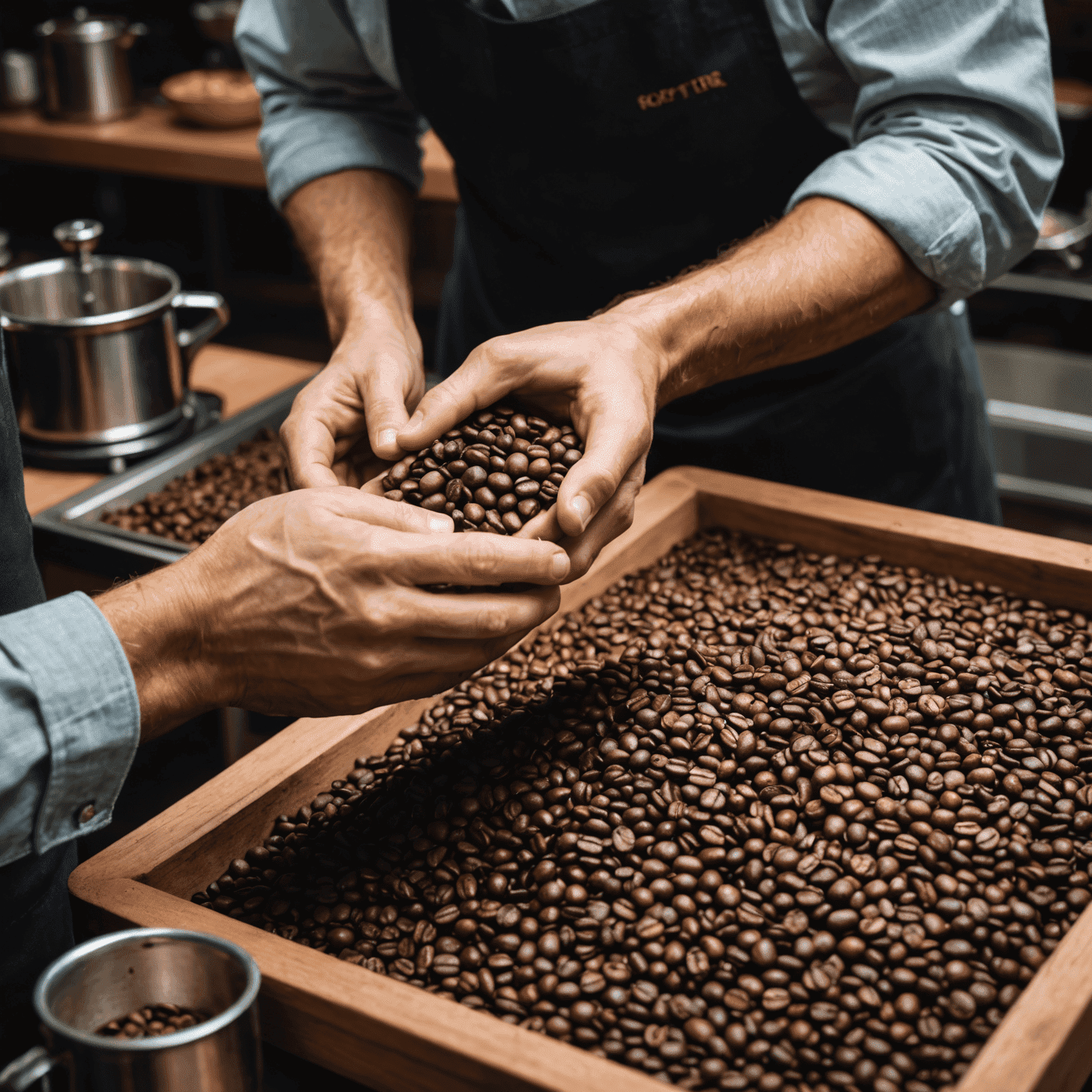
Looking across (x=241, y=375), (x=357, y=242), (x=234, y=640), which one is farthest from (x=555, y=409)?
(x=241, y=375)

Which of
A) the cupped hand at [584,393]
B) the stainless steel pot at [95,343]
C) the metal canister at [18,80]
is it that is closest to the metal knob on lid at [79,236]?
the stainless steel pot at [95,343]

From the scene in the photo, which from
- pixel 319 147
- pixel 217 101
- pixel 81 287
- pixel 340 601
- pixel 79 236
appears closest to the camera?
pixel 340 601

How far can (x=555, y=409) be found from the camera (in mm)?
1285

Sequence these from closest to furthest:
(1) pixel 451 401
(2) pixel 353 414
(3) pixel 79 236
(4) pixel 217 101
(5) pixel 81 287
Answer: (1) pixel 451 401 < (2) pixel 353 414 < (3) pixel 79 236 < (5) pixel 81 287 < (4) pixel 217 101

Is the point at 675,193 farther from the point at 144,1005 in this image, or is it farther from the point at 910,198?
the point at 144,1005

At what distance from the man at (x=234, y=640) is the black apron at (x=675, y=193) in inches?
32.0

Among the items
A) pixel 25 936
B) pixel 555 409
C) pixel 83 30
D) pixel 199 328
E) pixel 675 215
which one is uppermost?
pixel 83 30

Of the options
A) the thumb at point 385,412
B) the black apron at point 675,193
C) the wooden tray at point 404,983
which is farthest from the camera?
the black apron at point 675,193

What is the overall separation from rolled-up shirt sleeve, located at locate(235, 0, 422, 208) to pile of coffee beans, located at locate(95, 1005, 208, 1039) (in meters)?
1.46

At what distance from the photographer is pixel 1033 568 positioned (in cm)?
146

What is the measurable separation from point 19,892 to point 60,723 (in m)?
0.28

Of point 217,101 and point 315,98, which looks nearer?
point 315,98

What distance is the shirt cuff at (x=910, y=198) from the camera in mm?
1399

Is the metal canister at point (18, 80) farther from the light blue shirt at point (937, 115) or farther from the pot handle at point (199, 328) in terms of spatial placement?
the light blue shirt at point (937, 115)
